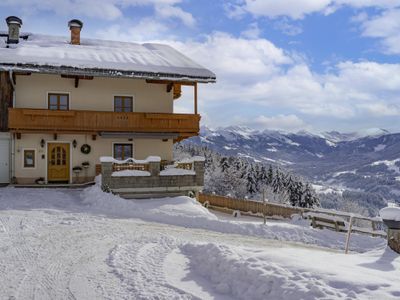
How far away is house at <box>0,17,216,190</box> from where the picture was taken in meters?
22.0

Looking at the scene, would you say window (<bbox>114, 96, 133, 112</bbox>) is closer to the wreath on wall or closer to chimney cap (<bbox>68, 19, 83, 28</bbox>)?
the wreath on wall

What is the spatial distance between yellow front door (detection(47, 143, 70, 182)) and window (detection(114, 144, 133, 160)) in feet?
9.15

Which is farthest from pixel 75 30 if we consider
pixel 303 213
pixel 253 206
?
pixel 303 213

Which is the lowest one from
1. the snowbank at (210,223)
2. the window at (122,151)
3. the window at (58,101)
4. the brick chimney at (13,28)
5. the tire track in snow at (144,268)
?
the snowbank at (210,223)

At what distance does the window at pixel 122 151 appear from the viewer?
24.5 meters

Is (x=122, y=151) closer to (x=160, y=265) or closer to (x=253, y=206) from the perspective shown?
(x=253, y=206)

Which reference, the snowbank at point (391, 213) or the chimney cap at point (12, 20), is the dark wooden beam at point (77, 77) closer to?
the chimney cap at point (12, 20)

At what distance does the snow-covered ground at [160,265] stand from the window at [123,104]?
11.3 meters

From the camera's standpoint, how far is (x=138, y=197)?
1930 centimetres

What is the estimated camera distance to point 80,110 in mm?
23094

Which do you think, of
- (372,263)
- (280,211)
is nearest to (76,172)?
(280,211)

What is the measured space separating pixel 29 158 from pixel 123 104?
20.5ft

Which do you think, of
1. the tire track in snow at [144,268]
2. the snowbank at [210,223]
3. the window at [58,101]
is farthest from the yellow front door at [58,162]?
the tire track in snow at [144,268]

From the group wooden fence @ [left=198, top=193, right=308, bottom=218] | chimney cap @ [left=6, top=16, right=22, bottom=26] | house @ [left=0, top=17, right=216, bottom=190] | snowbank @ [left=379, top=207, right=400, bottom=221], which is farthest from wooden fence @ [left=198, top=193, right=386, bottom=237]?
chimney cap @ [left=6, top=16, right=22, bottom=26]
